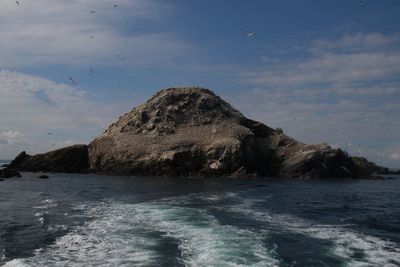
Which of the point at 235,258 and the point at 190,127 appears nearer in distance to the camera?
the point at 235,258

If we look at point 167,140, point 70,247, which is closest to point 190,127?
point 167,140

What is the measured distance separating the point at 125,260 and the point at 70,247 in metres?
3.68

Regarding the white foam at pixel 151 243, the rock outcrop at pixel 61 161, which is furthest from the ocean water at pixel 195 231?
the rock outcrop at pixel 61 161

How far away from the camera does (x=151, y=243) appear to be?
2134 cm

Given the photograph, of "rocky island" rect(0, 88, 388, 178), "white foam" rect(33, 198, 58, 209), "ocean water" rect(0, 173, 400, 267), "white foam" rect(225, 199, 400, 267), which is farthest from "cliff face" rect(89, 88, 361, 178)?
"white foam" rect(225, 199, 400, 267)

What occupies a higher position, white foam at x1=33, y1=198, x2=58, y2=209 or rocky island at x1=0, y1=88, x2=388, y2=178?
rocky island at x1=0, y1=88, x2=388, y2=178

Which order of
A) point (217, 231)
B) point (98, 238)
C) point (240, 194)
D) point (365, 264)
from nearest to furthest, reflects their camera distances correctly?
point (365, 264) < point (98, 238) < point (217, 231) < point (240, 194)

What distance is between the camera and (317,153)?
2982 inches

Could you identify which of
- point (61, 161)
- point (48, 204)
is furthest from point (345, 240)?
point (61, 161)

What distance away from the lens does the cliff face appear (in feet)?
245

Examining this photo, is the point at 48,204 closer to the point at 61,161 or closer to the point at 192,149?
the point at 192,149

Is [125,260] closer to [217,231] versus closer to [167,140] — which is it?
[217,231]

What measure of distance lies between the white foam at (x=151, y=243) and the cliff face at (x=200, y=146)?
44282 millimetres

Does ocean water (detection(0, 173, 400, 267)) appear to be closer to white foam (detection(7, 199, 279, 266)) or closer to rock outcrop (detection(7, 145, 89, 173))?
white foam (detection(7, 199, 279, 266))
